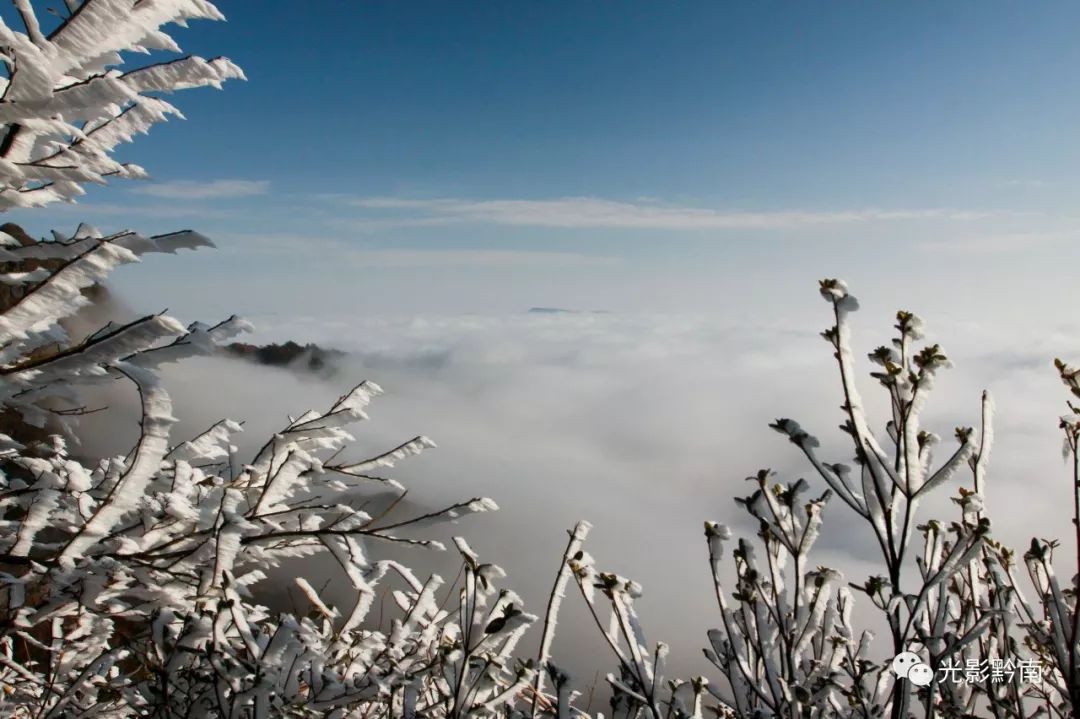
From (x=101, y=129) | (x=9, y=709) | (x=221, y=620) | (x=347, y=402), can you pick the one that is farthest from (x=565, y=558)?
(x=9, y=709)

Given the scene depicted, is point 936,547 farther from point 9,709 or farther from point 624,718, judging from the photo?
point 9,709

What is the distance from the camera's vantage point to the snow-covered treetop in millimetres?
1755

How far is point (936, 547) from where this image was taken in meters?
2.37

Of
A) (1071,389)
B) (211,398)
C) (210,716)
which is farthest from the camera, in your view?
A: (211,398)

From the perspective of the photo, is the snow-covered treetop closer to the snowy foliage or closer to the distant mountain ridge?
the snowy foliage

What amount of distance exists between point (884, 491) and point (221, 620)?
9.26 ft

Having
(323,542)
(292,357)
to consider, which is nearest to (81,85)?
(323,542)

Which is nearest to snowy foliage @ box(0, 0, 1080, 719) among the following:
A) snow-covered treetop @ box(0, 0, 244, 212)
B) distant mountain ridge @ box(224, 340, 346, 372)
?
snow-covered treetop @ box(0, 0, 244, 212)

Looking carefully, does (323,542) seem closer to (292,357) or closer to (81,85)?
(81,85)

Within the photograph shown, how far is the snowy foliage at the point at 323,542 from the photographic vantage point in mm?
1944

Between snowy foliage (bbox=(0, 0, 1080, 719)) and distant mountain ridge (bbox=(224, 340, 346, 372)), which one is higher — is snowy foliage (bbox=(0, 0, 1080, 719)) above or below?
above

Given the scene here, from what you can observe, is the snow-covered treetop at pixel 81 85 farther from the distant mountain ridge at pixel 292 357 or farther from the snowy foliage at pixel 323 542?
the distant mountain ridge at pixel 292 357

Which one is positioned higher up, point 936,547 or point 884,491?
point 884,491

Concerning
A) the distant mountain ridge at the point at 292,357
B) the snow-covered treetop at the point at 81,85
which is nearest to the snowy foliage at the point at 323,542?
the snow-covered treetop at the point at 81,85
